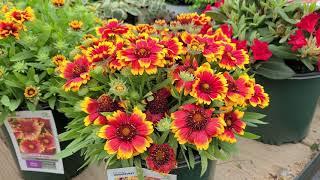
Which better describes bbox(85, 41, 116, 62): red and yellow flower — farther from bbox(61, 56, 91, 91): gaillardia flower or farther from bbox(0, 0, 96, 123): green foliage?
bbox(0, 0, 96, 123): green foliage

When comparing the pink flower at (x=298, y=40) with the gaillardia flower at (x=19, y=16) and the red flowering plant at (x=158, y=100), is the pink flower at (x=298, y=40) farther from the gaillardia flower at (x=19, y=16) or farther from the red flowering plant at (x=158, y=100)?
the gaillardia flower at (x=19, y=16)

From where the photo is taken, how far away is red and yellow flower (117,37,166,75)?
2.81 feet

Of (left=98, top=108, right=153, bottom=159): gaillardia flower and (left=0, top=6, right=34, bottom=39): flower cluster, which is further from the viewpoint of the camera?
(left=0, top=6, right=34, bottom=39): flower cluster

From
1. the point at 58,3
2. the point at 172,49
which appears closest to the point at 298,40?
the point at 172,49

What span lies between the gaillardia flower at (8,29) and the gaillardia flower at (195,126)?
583mm

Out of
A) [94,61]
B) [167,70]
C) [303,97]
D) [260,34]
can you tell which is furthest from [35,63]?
[303,97]

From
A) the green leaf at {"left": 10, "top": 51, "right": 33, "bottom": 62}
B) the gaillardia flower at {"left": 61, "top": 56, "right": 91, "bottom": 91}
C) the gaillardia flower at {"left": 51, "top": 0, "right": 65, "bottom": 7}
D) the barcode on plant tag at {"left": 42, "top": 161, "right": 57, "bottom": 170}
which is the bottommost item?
the barcode on plant tag at {"left": 42, "top": 161, "right": 57, "bottom": 170}

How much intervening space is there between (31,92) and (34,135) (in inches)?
6.6

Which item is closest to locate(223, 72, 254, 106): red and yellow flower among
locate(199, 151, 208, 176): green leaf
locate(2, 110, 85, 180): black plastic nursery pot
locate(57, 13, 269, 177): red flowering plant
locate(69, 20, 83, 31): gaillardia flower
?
locate(57, 13, 269, 177): red flowering plant

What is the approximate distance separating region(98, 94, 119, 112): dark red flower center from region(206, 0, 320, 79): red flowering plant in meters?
0.53

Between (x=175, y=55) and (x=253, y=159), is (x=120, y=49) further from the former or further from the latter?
(x=253, y=159)

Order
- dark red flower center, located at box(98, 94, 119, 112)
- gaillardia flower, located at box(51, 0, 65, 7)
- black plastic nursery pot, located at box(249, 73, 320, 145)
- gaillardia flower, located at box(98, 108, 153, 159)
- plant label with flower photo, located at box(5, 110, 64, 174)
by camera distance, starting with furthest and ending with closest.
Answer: black plastic nursery pot, located at box(249, 73, 320, 145) < gaillardia flower, located at box(51, 0, 65, 7) < plant label with flower photo, located at box(5, 110, 64, 174) < dark red flower center, located at box(98, 94, 119, 112) < gaillardia flower, located at box(98, 108, 153, 159)

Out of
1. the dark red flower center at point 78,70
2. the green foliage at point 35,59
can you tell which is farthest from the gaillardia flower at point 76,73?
the green foliage at point 35,59

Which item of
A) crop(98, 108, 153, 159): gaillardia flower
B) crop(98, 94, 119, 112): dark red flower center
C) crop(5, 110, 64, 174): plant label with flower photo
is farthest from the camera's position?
crop(5, 110, 64, 174): plant label with flower photo
